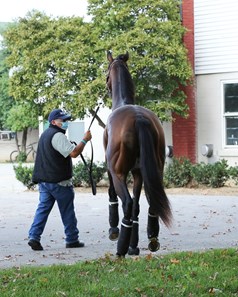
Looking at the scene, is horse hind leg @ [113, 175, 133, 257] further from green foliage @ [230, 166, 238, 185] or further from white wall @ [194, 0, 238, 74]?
white wall @ [194, 0, 238, 74]

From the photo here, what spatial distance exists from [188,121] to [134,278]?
47.1 feet

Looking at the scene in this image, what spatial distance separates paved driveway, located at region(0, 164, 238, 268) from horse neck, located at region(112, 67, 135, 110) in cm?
203

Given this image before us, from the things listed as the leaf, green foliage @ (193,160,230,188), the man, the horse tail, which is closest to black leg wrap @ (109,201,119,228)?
the man

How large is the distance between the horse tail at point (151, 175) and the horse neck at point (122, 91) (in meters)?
0.96

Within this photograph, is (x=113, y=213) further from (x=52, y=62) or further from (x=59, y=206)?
(x=52, y=62)

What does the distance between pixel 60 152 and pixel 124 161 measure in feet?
4.74

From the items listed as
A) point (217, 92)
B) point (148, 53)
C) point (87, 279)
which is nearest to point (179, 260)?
point (87, 279)

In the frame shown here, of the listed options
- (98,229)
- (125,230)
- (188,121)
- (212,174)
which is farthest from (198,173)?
(125,230)

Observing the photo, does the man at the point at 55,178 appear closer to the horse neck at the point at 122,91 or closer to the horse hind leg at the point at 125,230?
the horse neck at the point at 122,91

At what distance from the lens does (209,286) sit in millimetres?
6703

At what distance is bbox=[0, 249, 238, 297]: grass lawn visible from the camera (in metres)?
6.56

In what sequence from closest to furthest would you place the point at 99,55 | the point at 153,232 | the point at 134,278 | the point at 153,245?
the point at 134,278 < the point at 153,245 < the point at 153,232 < the point at 99,55

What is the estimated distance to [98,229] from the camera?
1231cm

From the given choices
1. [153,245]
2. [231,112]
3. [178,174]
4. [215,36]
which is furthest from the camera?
[215,36]
